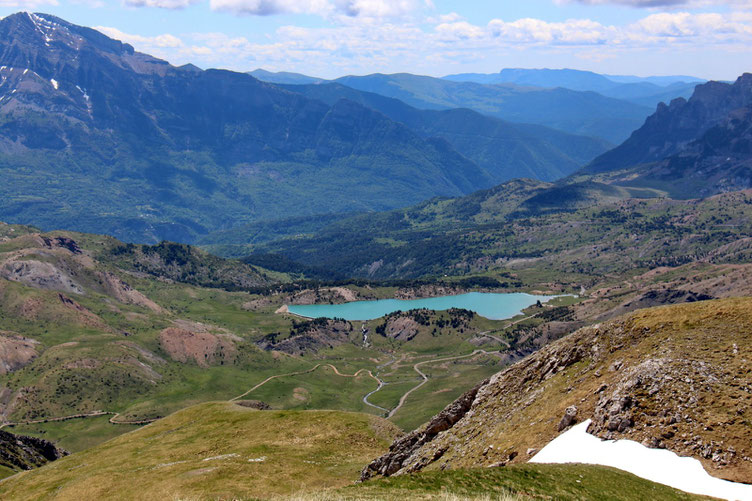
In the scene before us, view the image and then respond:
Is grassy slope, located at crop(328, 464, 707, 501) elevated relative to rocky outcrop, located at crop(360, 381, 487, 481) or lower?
elevated

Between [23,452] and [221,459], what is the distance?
77.6 metres

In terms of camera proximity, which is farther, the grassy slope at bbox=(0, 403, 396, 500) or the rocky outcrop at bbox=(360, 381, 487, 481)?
the grassy slope at bbox=(0, 403, 396, 500)

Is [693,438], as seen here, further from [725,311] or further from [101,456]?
[101,456]

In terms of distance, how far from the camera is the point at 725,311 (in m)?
60.6

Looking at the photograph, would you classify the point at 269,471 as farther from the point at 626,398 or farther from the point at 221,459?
the point at 626,398

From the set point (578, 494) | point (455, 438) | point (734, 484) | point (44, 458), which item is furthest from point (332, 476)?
point (44, 458)

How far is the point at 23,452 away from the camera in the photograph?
140m

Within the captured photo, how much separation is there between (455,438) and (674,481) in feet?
79.6

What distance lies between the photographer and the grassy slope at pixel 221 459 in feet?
246

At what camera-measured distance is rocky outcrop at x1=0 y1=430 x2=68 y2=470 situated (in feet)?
424

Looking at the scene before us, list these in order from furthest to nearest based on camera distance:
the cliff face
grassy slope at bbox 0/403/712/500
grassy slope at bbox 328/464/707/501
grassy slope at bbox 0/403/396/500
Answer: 1. grassy slope at bbox 0/403/396/500
2. the cliff face
3. grassy slope at bbox 0/403/712/500
4. grassy slope at bbox 328/464/707/501

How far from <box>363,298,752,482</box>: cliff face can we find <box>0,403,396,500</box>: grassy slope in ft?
44.1

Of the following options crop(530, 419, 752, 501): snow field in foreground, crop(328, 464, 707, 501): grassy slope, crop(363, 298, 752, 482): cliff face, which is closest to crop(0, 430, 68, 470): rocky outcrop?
crop(363, 298, 752, 482): cliff face

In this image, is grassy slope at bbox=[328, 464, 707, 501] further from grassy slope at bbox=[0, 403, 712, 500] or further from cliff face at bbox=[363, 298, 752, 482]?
cliff face at bbox=[363, 298, 752, 482]
